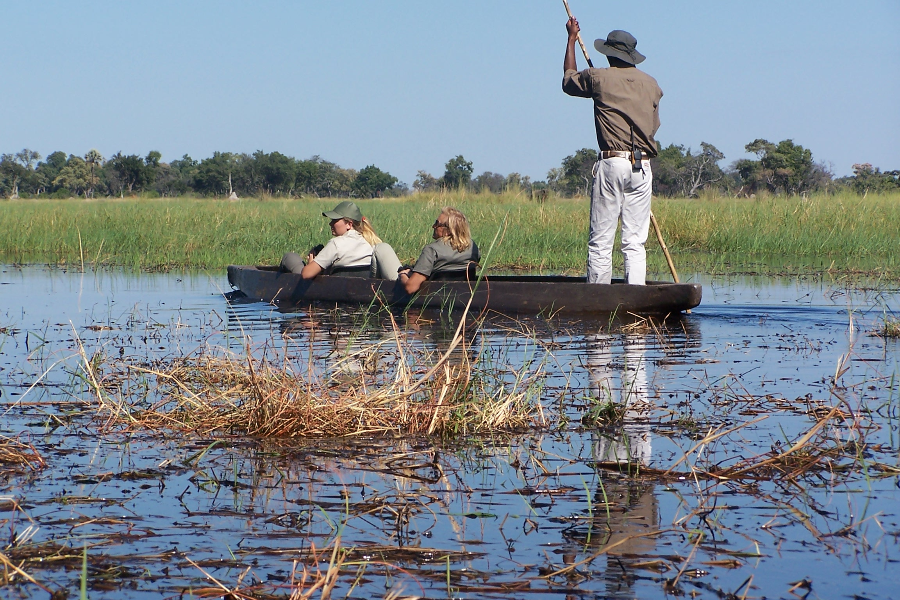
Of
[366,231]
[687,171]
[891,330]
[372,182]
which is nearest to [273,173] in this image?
[372,182]

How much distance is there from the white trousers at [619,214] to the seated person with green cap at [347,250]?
7.82 feet

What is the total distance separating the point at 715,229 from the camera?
17406mm

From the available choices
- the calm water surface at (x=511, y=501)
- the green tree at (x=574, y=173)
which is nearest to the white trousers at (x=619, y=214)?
the calm water surface at (x=511, y=501)

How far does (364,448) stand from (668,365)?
9.13ft

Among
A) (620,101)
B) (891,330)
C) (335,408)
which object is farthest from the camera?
(620,101)

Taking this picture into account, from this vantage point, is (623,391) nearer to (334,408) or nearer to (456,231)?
(334,408)

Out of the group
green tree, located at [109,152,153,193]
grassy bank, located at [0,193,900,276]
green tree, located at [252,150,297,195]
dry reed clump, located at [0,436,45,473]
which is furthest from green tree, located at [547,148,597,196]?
dry reed clump, located at [0,436,45,473]

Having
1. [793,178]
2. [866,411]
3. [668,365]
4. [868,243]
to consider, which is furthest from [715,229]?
[793,178]

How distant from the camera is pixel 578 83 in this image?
356 inches

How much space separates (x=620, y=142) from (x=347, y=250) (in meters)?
2.97

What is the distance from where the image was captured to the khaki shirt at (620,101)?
8859mm

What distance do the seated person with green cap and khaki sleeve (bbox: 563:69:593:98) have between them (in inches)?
94.9

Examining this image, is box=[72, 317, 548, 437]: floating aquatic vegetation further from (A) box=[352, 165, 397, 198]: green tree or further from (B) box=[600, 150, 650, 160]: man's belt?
(A) box=[352, 165, 397, 198]: green tree

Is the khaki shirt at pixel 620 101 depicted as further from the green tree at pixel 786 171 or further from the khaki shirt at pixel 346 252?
the green tree at pixel 786 171
